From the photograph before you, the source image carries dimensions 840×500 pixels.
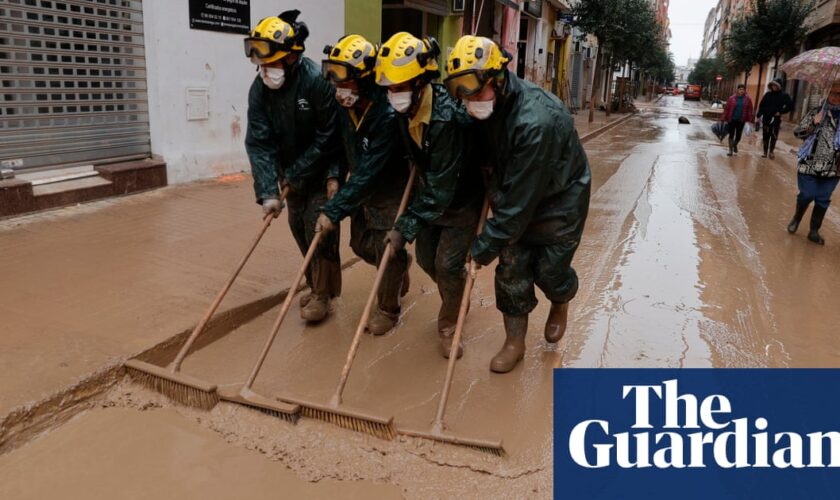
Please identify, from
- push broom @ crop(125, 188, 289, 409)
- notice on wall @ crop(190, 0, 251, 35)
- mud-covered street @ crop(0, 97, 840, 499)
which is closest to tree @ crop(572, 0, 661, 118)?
notice on wall @ crop(190, 0, 251, 35)

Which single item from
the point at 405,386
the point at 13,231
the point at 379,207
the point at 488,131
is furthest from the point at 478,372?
the point at 13,231

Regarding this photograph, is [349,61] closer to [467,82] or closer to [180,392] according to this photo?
[467,82]

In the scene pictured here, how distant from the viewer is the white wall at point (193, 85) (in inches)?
294

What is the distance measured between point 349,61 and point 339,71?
0.07 m

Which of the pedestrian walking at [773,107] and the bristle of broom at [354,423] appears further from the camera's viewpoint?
the pedestrian walking at [773,107]

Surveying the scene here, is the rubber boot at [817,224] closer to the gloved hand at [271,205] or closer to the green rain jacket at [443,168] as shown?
the green rain jacket at [443,168]

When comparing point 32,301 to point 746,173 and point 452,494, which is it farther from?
point 746,173

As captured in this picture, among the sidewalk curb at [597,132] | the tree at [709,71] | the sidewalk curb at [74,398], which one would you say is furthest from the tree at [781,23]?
the tree at [709,71]

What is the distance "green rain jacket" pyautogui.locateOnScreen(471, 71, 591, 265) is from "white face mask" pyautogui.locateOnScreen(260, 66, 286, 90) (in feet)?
4.11

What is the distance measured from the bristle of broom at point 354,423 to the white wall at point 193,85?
5609 millimetres

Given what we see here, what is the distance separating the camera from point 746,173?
1180 cm

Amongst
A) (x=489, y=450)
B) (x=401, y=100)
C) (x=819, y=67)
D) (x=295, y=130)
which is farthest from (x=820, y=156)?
(x=489, y=450)

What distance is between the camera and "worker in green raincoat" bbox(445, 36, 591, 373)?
3.06 metres

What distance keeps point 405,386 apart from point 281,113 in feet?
5.83
